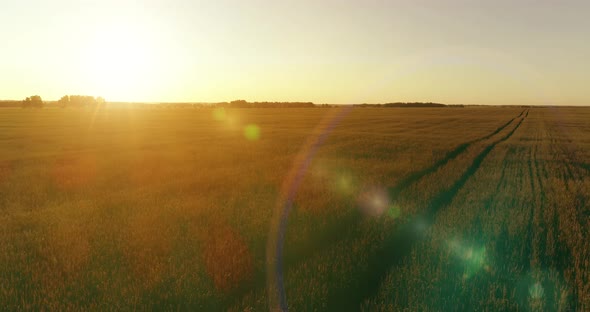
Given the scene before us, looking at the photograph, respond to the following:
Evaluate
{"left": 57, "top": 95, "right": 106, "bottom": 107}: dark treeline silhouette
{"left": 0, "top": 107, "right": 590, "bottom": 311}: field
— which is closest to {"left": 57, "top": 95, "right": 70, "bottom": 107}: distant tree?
{"left": 57, "top": 95, "right": 106, "bottom": 107}: dark treeline silhouette

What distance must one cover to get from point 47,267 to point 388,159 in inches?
569

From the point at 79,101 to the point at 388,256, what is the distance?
180796 mm

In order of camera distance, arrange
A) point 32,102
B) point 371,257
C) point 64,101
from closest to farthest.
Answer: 1. point 371,257
2. point 32,102
3. point 64,101

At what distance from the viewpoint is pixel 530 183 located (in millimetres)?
11836

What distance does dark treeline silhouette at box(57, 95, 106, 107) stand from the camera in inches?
6063

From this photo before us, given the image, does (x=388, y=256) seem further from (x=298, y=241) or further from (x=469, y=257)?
(x=298, y=241)

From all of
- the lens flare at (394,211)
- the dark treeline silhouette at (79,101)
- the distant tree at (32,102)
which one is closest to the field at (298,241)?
the lens flare at (394,211)

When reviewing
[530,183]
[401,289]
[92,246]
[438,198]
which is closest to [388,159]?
[530,183]

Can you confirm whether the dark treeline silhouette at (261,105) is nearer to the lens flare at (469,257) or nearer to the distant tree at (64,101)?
the distant tree at (64,101)

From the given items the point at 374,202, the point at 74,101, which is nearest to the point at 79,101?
the point at 74,101

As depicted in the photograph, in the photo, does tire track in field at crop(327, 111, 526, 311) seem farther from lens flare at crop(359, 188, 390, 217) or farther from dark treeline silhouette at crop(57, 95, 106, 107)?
dark treeline silhouette at crop(57, 95, 106, 107)

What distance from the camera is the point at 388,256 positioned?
6105 millimetres

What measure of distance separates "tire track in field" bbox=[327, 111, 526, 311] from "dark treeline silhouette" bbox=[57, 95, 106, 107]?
172 m

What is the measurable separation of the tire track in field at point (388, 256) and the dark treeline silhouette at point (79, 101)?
6757 inches
